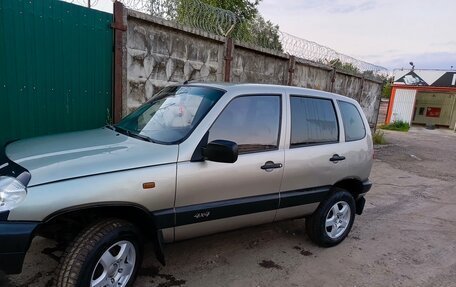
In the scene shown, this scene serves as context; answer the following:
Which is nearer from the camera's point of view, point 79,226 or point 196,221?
point 79,226

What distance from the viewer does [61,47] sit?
15.3 ft

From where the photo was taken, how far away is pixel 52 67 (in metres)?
4.62

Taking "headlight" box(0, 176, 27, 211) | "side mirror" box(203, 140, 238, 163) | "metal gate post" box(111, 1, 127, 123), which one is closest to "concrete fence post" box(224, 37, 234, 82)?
"metal gate post" box(111, 1, 127, 123)

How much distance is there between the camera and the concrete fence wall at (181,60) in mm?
5434

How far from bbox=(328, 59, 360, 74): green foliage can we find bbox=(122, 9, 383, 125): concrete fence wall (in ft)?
8.26

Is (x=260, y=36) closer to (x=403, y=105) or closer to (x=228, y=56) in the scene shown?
(x=228, y=56)

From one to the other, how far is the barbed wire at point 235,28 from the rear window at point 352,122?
3442 mm

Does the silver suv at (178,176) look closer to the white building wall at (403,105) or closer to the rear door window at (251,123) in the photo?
the rear door window at (251,123)

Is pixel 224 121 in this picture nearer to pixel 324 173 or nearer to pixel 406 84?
pixel 324 173

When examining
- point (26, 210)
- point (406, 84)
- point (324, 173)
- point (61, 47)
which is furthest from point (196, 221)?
point (406, 84)

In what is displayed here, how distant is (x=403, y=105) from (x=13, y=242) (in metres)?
29.2

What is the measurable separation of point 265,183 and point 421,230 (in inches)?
122

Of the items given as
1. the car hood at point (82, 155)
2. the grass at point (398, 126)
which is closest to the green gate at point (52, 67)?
the car hood at point (82, 155)

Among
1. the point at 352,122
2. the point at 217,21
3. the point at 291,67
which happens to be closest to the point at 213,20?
the point at 217,21
